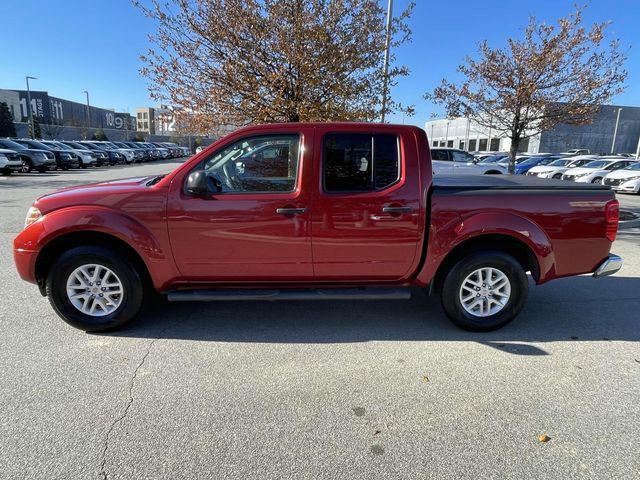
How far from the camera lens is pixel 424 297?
4852 mm

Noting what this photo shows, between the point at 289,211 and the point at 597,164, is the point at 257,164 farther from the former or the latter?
the point at 597,164

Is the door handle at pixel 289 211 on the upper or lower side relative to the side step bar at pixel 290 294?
upper

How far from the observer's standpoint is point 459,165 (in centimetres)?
1605

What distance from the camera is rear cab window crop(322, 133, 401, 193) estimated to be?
3.66 meters

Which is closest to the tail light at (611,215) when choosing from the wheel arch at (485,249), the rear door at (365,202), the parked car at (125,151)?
the wheel arch at (485,249)

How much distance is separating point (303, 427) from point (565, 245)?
9.78 feet

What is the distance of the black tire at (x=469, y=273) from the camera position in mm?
3771

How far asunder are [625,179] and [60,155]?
97.0 feet

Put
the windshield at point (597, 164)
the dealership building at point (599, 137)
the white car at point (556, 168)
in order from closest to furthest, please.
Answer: the windshield at point (597, 164) → the white car at point (556, 168) → the dealership building at point (599, 137)

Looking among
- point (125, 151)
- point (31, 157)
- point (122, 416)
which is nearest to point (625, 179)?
point (122, 416)

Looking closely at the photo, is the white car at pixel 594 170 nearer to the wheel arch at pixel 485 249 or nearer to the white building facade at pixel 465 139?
the wheel arch at pixel 485 249

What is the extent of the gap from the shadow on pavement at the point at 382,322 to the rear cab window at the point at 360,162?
1393 mm

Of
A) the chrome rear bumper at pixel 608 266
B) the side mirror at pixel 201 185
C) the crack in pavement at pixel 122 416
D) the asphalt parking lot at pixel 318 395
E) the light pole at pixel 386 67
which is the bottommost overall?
the crack in pavement at pixel 122 416

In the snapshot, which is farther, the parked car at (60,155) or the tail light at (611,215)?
the parked car at (60,155)
